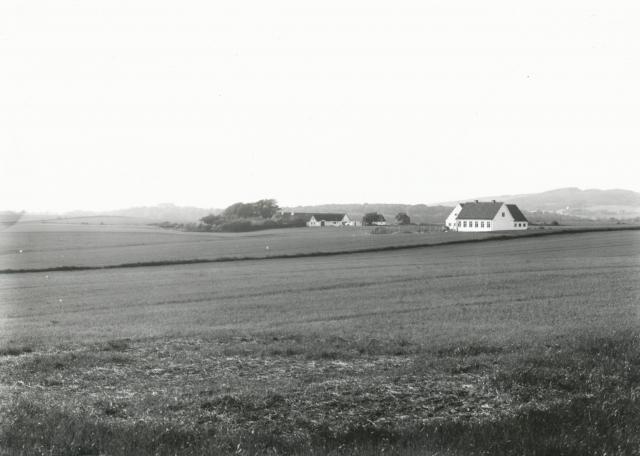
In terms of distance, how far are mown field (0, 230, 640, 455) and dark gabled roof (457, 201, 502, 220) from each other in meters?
55.9

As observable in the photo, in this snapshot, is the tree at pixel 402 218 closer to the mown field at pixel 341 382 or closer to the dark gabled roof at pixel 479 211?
the dark gabled roof at pixel 479 211

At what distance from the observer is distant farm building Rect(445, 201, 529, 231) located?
77188 mm

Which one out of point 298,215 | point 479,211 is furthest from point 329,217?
point 479,211

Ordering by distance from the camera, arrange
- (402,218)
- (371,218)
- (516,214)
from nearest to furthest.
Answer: (516,214), (402,218), (371,218)

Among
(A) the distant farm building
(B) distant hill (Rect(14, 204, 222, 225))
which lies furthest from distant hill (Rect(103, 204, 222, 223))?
(A) the distant farm building

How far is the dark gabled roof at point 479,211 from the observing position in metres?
77.8

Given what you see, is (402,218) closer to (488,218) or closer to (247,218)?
(488,218)

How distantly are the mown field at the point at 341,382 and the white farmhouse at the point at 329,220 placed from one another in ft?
237

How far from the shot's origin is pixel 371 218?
314 ft

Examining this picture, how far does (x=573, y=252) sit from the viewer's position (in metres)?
49.2

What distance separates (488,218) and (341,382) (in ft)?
239

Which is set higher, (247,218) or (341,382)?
(247,218)

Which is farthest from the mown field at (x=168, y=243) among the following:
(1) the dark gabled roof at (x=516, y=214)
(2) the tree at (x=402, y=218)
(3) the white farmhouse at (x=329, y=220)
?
(3) the white farmhouse at (x=329, y=220)

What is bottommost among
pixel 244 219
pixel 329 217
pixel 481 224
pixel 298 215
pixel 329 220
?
pixel 481 224
